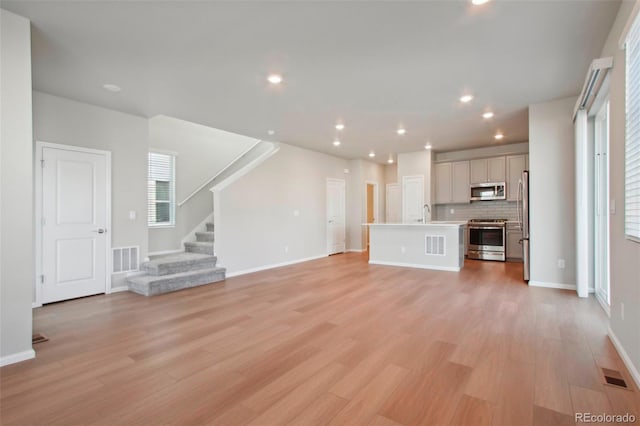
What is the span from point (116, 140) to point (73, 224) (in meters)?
1.38

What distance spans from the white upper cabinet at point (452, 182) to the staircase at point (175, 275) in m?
5.88

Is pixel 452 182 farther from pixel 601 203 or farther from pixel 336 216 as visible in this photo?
pixel 601 203

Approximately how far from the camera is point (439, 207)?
8.55 meters

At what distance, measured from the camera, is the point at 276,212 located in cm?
692

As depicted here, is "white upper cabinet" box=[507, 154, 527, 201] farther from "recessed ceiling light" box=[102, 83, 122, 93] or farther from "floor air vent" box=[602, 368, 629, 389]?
"recessed ceiling light" box=[102, 83, 122, 93]

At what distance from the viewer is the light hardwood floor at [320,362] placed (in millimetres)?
1827

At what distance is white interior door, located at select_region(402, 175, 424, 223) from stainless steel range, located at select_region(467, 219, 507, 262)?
130cm

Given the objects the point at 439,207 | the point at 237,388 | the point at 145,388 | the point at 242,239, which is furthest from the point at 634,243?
the point at 439,207

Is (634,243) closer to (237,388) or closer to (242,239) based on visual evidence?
(237,388)

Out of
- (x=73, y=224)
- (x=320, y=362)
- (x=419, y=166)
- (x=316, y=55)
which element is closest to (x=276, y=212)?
(x=73, y=224)

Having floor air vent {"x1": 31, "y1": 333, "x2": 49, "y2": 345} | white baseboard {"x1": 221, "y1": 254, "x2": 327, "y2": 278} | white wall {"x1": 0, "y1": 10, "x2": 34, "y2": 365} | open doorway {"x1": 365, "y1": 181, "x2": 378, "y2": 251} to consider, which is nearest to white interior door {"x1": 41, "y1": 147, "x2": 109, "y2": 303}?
floor air vent {"x1": 31, "y1": 333, "x2": 49, "y2": 345}

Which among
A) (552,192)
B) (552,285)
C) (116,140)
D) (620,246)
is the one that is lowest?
(552,285)

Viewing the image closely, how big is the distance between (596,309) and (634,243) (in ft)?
6.66

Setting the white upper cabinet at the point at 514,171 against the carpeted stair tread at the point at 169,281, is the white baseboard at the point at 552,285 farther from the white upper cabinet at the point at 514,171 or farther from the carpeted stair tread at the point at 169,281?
the carpeted stair tread at the point at 169,281
